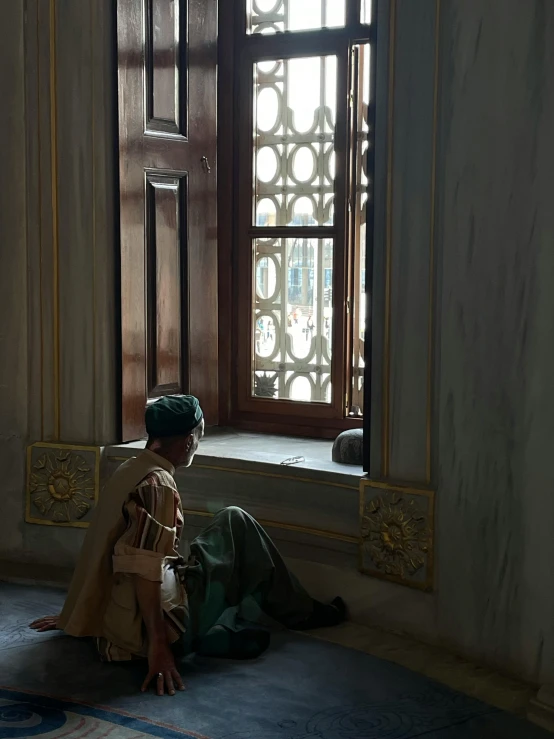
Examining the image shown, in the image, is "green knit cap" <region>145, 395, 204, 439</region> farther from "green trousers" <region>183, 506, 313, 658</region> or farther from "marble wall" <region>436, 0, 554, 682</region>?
"marble wall" <region>436, 0, 554, 682</region>

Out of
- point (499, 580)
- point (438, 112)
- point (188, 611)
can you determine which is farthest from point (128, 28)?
point (499, 580)

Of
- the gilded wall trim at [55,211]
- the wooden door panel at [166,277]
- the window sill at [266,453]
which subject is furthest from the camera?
the wooden door panel at [166,277]

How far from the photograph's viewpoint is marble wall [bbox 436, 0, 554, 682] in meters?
2.78

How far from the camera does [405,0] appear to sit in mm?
3135

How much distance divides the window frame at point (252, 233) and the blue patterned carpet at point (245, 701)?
45.3 inches

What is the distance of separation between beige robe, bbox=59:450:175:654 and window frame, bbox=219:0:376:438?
46.9 inches

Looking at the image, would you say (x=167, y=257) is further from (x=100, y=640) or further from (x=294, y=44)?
(x=100, y=640)

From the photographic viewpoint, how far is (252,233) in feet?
13.7

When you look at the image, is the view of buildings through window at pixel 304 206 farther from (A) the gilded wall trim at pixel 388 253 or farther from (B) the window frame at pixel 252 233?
(A) the gilded wall trim at pixel 388 253

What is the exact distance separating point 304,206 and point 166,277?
23.9 inches

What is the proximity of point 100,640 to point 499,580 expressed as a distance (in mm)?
1175

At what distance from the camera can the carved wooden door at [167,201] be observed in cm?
386

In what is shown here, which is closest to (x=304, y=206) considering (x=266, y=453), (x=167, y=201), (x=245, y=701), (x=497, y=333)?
(x=167, y=201)

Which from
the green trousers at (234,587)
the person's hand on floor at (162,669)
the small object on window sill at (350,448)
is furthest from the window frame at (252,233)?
the person's hand on floor at (162,669)
